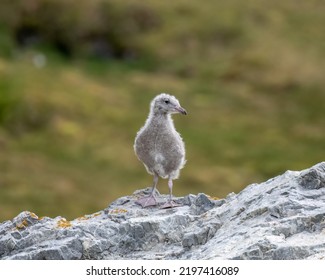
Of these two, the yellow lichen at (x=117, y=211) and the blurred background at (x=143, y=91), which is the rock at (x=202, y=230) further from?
the blurred background at (x=143, y=91)

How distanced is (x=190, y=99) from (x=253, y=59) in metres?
13.1

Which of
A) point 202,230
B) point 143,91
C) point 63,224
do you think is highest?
point 143,91

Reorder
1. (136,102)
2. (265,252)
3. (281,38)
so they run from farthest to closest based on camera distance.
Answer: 1. (281,38)
2. (136,102)
3. (265,252)

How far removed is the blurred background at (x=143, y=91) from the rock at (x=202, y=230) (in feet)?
122

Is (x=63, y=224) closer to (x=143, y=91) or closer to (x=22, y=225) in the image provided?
(x=22, y=225)

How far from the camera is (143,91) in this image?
85.0 m

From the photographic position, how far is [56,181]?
194 feet

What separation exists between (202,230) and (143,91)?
71862 mm

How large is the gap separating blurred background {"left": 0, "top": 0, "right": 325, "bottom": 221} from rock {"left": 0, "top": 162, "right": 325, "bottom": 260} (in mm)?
37142

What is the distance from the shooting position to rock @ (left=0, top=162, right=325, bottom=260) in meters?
12.4

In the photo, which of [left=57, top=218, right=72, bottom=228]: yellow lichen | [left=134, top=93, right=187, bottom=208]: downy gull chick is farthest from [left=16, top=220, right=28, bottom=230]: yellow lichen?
[left=134, top=93, right=187, bottom=208]: downy gull chick

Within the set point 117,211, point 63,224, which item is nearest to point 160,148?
point 117,211

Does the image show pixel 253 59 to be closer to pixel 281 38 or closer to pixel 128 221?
pixel 281 38
